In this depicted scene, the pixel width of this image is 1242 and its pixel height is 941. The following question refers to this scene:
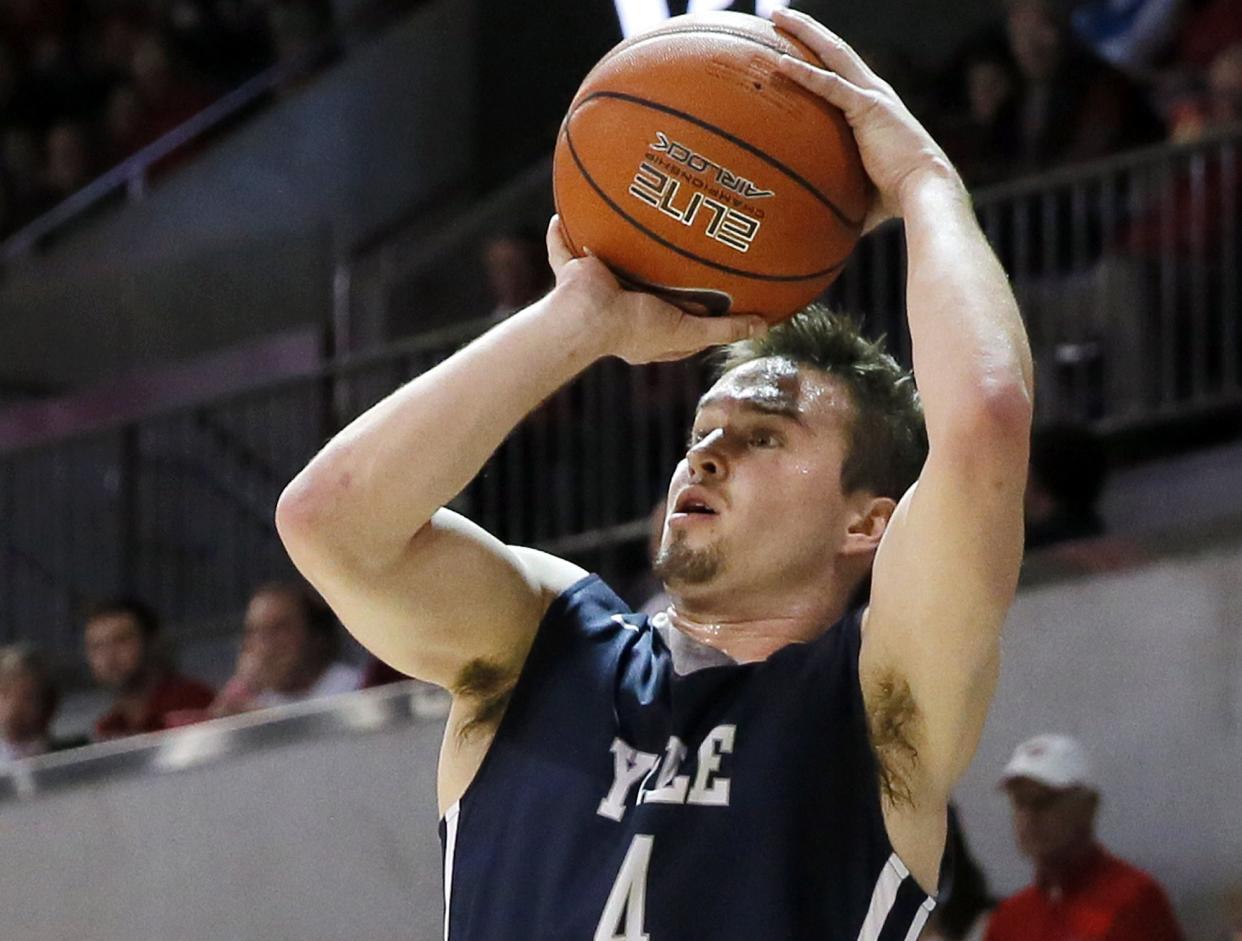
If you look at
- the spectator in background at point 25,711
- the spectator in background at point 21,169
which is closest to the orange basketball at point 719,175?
the spectator in background at point 25,711

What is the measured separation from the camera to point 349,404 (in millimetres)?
7895

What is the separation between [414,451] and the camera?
2670mm

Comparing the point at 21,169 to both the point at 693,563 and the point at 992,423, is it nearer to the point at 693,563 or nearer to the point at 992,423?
the point at 693,563

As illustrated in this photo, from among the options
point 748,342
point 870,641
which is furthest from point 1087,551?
point 870,641

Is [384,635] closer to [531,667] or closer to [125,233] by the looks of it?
[531,667]

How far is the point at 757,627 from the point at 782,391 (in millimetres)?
314

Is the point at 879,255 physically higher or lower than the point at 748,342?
lower

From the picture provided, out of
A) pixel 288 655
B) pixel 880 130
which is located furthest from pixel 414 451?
pixel 288 655

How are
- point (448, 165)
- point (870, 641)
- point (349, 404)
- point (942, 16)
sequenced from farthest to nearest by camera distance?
point (448, 165)
point (942, 16)
point (349, 404)
point (870, 641)

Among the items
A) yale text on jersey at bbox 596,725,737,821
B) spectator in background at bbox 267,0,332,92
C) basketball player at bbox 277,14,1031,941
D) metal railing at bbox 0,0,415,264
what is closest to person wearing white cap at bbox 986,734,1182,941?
basketball player at bbox 277,14,1031,941

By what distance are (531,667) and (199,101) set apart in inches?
338

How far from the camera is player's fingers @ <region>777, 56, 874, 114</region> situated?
2770 mm

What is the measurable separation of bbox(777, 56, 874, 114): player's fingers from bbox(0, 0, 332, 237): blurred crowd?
8.11 metres

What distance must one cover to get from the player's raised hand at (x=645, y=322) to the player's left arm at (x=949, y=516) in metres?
0.30
